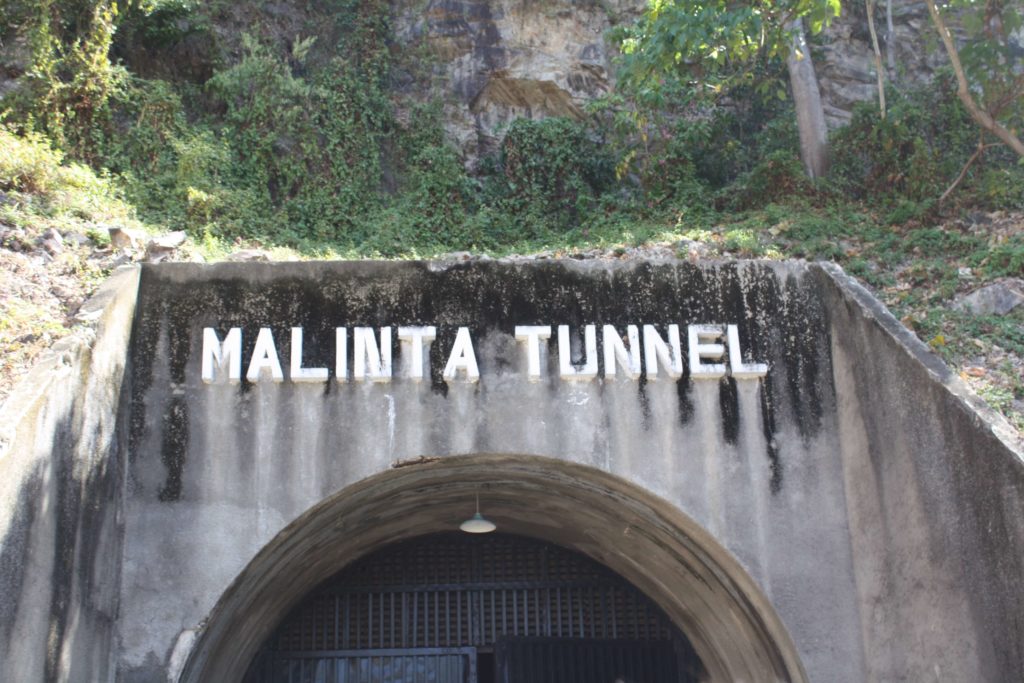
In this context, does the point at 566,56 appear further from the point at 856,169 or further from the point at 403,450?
the point at 403,450

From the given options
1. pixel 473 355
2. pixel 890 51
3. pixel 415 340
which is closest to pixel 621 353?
pixel 473 355

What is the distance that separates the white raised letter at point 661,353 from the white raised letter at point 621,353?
0.21 ft

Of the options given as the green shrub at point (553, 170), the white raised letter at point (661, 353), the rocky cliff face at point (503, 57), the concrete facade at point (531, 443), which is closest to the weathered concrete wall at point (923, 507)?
the concrete facade at point (531, 443)

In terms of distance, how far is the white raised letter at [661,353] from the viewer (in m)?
7.71

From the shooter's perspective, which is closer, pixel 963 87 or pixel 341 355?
pixel 341 355

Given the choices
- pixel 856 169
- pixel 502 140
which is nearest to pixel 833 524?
pixel 856 169

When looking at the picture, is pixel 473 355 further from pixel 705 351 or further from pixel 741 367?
pixel 741 367

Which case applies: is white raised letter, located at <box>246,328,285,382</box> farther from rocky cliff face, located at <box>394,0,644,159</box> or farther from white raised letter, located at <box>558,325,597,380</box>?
rocky cliff face, located at <box>394,0,644,159</box>

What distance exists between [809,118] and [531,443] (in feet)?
27.6

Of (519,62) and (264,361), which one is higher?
(519,62)

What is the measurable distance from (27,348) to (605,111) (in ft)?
32.1

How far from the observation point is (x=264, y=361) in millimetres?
7562

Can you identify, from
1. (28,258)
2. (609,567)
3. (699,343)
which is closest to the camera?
(699,343)

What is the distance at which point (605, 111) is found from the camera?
1539 cm
